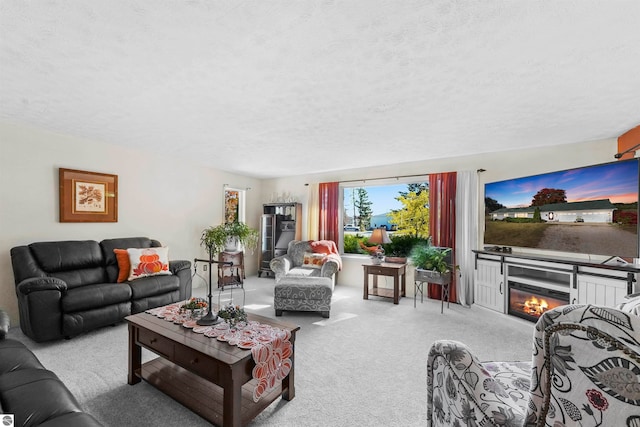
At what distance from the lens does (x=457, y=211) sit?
4.45 meters

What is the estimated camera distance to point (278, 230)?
619 centimetres

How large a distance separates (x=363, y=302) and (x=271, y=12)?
3.95m

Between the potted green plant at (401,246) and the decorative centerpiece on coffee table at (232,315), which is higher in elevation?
the potted green plant at (401,246)

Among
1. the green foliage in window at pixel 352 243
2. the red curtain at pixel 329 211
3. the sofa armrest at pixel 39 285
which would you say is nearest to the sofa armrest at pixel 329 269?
the red curtain at pixel 329 211

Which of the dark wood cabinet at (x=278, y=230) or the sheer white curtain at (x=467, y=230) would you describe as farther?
the dark wood cabinet at (x=278, y=230)

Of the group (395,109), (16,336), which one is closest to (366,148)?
(395,109)

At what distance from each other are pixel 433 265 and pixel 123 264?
14.1ft

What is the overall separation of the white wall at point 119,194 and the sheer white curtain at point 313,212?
1.69 m

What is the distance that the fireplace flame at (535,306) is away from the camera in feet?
10.8

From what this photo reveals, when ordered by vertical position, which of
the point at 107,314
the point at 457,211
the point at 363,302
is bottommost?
the point at 363,302

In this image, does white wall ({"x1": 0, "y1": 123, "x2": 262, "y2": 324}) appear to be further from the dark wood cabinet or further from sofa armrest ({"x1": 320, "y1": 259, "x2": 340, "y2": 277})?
sofa armrest ({"x1": 320, "y1": 259, "x2": 340, "y2": 277})

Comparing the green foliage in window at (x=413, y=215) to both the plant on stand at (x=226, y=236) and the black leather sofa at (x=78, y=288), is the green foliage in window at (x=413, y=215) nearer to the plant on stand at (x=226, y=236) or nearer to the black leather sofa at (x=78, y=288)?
the plant on stand at (x=226, y=236)

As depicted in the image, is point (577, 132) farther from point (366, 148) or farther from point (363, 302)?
point (363, 302)

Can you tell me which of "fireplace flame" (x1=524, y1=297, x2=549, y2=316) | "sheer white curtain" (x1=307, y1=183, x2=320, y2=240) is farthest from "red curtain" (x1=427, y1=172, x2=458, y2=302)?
"sheer white curtain" (x1=307, y1=183, x2=320, y2=240)
